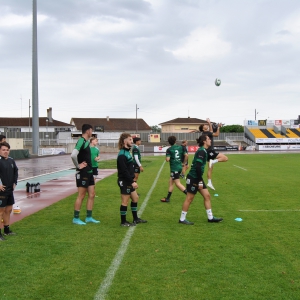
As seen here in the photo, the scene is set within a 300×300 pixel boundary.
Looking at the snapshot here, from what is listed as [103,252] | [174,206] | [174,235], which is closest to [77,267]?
[103,252]

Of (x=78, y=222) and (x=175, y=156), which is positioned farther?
(x=175, y=156)

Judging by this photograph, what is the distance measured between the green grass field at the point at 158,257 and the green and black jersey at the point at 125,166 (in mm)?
1002

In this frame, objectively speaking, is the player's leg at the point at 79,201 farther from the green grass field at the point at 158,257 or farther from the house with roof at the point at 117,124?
the house with roof at the point at 117,124

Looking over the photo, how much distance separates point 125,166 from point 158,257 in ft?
7.86

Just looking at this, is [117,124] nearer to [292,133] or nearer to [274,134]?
[274,134]

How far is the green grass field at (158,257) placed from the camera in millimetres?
4633

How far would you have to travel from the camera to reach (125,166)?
783cm

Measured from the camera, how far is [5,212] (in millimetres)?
7348

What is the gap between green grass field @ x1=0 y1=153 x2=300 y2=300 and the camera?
4.63 meters

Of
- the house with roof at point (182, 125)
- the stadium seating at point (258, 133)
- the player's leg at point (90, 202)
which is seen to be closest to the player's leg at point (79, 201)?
the player's leg at point (90, 202)

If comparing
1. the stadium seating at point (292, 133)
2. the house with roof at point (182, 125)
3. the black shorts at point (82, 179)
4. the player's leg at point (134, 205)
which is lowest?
the player's leg at point (134, 205)

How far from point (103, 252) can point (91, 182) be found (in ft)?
7.95

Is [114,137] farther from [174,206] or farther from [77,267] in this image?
[77,267]

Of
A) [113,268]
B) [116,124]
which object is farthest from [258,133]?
[113,268]
